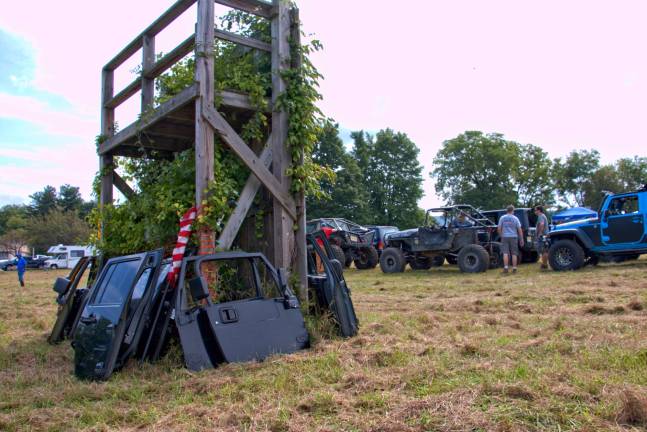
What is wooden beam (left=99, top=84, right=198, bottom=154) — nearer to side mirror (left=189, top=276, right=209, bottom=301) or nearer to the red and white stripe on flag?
the red and white stripe on flag

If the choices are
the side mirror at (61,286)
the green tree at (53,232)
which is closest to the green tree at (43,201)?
the green tree at (53,232)

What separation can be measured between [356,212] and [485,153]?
19.5 metres

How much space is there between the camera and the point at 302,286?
20.9ft

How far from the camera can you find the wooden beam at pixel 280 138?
6453 millimetres

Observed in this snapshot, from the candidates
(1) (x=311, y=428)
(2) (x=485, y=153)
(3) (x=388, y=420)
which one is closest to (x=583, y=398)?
(3) (x=388, y=420)

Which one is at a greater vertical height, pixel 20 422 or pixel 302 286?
pixel 302 286

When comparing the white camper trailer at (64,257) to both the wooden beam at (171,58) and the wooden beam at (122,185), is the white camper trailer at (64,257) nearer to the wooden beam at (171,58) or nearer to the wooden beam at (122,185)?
the wooden beam at (122,185)

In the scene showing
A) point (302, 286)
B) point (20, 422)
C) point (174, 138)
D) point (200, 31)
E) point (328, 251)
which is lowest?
point (20, 422)

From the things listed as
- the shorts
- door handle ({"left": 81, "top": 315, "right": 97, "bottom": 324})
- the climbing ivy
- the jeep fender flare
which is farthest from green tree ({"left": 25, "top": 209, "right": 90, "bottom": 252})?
door handle ({"left": 81, "top": 315, "right": 97, "bottom": 324})

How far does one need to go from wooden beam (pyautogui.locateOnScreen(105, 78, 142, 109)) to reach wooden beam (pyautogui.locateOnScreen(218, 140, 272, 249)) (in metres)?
2.39

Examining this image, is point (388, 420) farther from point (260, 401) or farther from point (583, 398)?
point (583, 398)

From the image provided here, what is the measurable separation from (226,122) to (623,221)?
10.6 metres

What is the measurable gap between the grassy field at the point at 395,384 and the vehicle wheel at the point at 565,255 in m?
6.56

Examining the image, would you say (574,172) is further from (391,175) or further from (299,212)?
(299,212)
